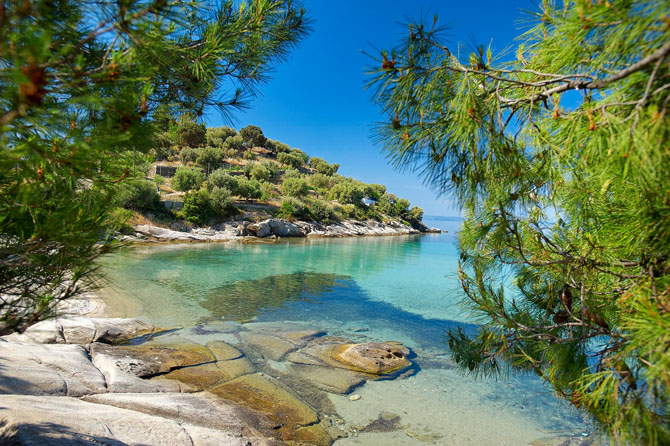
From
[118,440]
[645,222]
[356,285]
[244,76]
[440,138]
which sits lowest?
[356,285]

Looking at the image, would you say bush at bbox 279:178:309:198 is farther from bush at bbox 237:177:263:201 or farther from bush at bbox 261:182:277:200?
bush at bbox 237:177:263:201

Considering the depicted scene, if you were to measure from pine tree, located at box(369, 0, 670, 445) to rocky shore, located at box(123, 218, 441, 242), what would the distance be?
15.0 meters

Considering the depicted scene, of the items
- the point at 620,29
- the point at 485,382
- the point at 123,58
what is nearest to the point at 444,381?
the point at 485,382

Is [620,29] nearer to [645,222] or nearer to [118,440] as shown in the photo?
[645,222]

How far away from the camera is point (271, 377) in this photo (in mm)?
5777

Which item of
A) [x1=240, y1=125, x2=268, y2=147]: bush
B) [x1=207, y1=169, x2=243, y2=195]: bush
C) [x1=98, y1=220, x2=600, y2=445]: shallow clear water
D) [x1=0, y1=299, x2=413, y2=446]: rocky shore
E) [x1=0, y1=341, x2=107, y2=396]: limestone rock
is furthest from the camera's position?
[x1=240, y1=125, x2=268, y2=147]: bush

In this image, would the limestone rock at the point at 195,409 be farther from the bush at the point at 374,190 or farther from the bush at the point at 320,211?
the bush at the point at 374,190

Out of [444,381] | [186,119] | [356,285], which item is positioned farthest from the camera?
[356,285]

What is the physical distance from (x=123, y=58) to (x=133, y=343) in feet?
22.4

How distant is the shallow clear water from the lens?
4918mm

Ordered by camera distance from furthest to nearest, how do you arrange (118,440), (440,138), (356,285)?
(356,285) → (118,440) → (440,138)

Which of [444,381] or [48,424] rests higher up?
[48,424]

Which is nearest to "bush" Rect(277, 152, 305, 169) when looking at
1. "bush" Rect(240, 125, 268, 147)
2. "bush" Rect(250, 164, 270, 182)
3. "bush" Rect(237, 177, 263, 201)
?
"bush" Rect(240, 125, 268, 147)

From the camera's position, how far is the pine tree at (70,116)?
3.36 feet
